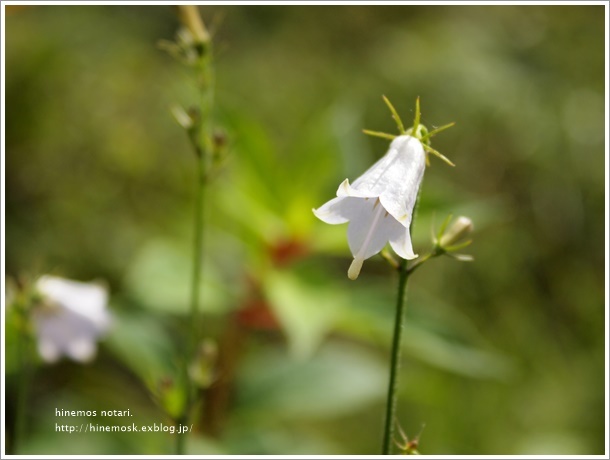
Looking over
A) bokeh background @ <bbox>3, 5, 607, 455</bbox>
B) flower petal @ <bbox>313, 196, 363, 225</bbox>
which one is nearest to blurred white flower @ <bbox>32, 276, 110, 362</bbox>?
bokeh background @ <bbox>3, 5, 607, 455</bbox>

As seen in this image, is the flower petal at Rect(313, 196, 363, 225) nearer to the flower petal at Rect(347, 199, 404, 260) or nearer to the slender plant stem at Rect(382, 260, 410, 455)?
the flower petal at Rect(347, 199, 404, 260)

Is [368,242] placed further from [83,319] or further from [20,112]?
[20,112]

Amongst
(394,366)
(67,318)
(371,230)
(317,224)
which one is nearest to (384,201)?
(371,230)

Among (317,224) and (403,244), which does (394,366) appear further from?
(317,224)

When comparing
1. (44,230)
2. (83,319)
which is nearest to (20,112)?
(44,230)

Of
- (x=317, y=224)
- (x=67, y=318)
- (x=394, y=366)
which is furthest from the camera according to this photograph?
(x=317, y=224)
